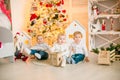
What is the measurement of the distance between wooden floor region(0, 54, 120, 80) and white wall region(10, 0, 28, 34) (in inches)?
58.5

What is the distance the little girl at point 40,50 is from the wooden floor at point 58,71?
182 millimetres

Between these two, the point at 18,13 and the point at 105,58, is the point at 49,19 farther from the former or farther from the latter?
the point at 105,58

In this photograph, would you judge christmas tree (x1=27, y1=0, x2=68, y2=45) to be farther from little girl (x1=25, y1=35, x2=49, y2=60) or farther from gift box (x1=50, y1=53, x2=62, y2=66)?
gift box (x1=50, y1=53, x2=62, y2=66)

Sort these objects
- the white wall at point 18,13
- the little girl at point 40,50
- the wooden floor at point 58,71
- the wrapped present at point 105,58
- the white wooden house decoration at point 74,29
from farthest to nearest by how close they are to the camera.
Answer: the white wall at point 18,13 < the little girl at point 40,50 < the white wooden house decoration at point 74,29 < the wrapped present at point 105,58 < the wooden floor at point 58,71

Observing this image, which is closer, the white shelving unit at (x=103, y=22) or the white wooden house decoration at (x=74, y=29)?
the white wooden house decoration at (x=74, y=29)

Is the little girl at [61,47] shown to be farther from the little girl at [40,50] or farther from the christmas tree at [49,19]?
the christmas tree at [49,19]

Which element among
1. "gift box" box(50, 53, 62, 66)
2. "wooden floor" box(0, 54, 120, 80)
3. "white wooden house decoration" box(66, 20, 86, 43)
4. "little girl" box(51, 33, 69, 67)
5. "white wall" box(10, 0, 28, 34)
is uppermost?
"white wall" box(10, 0, 28, 34)

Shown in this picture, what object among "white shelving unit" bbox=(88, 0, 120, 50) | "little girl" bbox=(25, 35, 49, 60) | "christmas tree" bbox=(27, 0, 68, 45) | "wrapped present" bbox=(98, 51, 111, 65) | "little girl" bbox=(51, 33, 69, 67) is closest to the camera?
"wrapped present" bbox=(98, 51, 111, 65)

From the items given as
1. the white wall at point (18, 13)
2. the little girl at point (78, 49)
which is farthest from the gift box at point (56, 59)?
the white wall at point (18, 13)

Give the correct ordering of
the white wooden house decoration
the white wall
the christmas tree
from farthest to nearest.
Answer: the white wall
the christmas tree
the white wooden house decoration

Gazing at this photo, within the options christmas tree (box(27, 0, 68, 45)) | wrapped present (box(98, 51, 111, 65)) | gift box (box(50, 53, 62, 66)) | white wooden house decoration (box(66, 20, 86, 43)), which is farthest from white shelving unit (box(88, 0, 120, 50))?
gift box (box(50, 53, 62, 66))

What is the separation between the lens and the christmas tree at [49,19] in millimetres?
4625

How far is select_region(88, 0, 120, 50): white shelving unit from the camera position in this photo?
4.49m

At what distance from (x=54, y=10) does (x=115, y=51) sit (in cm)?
155
